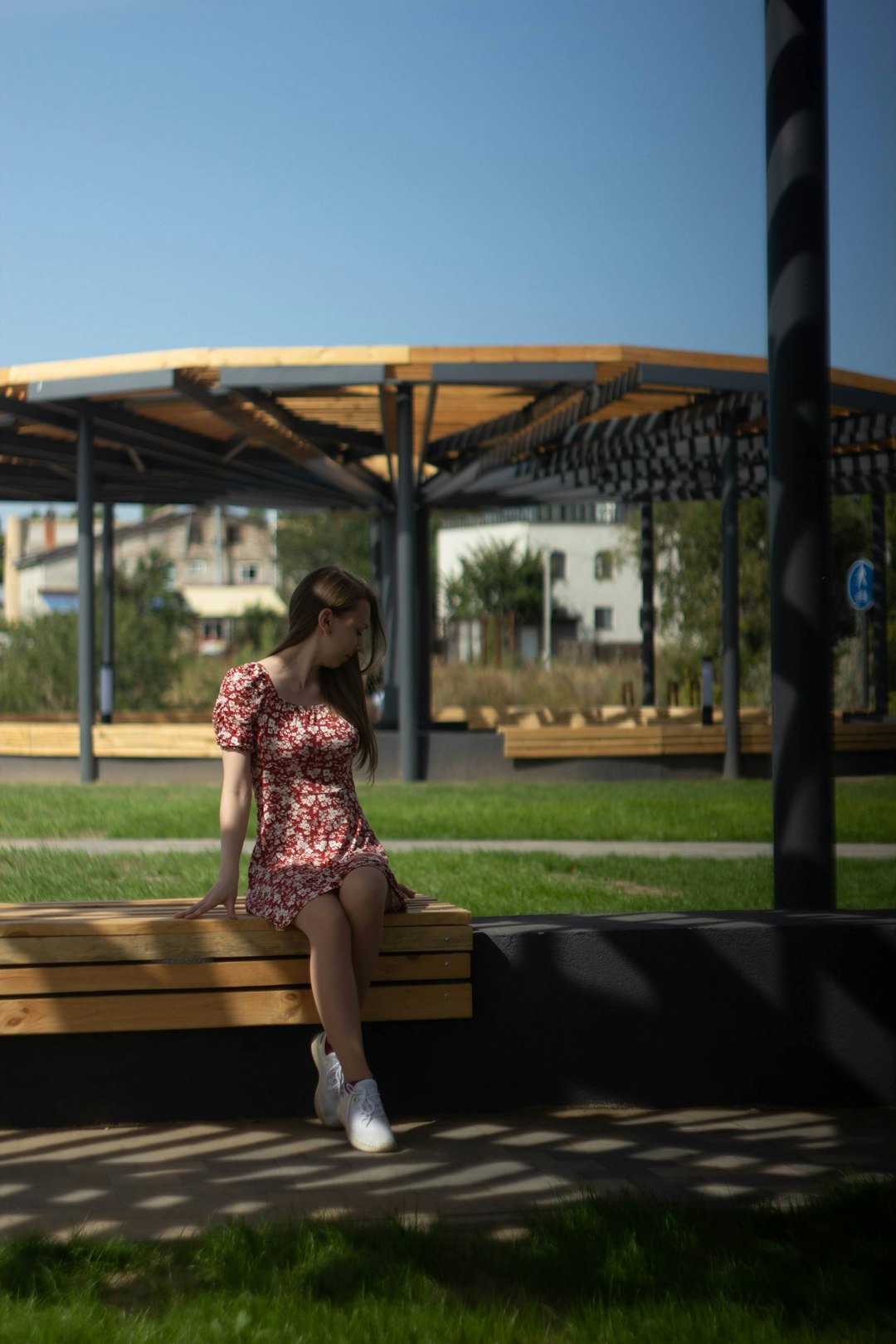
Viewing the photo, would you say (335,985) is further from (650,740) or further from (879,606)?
(879,606)

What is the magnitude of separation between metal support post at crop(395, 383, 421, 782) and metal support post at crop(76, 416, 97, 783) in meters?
3.14

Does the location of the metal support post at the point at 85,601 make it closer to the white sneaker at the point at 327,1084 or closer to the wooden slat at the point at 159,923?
the wooden slat at the point at 159,923

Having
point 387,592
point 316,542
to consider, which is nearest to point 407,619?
point 387,592

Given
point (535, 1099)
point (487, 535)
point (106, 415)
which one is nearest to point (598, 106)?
point (106, 415)

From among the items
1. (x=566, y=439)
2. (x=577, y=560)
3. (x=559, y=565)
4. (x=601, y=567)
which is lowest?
(x=566, y=439)

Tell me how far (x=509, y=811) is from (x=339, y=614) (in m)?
7.61

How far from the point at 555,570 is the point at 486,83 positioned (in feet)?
202

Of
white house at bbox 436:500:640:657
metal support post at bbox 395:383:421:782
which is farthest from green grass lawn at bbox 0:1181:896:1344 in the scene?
white house at bbox 436:500:640:657

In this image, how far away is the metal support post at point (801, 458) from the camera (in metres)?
4.67

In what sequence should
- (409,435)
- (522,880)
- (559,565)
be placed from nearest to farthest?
(522,880)
(409,435)
(559,565)

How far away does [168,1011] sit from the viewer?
409cm

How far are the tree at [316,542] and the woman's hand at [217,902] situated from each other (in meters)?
64.7

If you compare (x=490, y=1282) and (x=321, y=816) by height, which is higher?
(x=321, y=816)

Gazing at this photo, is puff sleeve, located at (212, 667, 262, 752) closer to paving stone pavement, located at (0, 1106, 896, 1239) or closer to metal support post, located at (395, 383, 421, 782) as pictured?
paving stone pavement, located at (0, 1106, 896, 1239)
